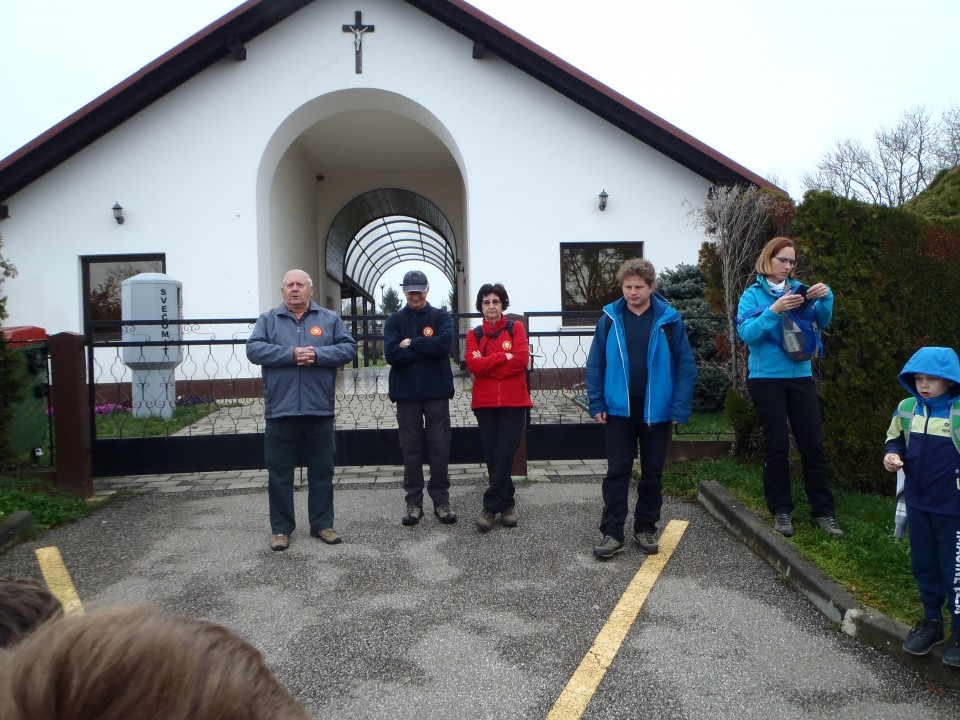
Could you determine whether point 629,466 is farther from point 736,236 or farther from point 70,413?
point 70,413

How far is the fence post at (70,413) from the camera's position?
6539 millimetres

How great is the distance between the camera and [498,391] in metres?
5.50

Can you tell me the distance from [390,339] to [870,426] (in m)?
3.54

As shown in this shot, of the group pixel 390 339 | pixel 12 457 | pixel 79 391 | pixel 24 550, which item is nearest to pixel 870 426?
pixel 390 339

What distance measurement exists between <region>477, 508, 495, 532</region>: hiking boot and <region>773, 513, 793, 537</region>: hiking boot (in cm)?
196

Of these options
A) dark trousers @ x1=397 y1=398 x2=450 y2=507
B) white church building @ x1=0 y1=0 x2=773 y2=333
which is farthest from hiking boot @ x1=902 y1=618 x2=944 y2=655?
white church building @ x1=0 y1=0 x2=773 y2=333

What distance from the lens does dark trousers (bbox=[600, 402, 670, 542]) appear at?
4812 mm

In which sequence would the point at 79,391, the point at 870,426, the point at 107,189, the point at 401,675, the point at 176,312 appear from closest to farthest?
the point at 401,675
the point at 870,426
the point at 79,391
the point at 176,312
the point at 107,189

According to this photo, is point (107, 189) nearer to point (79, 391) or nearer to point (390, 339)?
point (79, 391)

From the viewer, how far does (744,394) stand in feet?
22.0

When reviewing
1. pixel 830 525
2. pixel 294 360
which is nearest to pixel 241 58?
pixel 294 360

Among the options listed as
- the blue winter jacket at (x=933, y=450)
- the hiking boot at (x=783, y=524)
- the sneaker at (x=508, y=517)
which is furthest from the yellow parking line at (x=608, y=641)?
the blue winter jacket at (x=933, y=450)

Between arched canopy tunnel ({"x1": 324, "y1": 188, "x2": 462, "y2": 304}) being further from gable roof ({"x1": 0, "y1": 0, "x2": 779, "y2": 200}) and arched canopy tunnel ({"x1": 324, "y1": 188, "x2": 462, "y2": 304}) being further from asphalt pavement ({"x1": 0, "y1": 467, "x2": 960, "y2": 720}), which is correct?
asphalt pavement ({"x1": 0, "y1": 467, "x2": 960, "y2": 720})

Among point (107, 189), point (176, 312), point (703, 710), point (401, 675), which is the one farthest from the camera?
point (107, 189)
